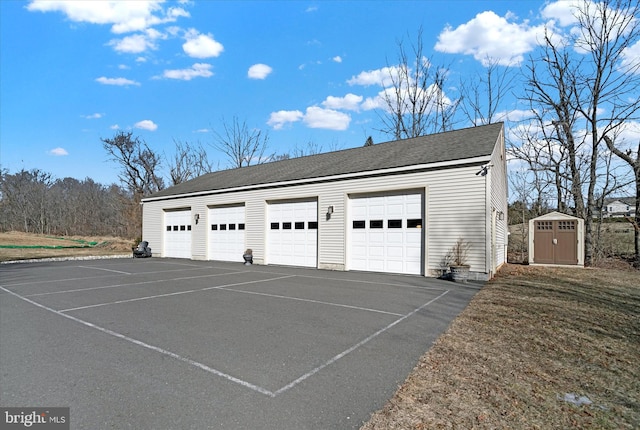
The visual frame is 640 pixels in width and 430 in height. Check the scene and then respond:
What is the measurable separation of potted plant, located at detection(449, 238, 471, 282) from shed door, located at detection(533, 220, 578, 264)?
662 cm

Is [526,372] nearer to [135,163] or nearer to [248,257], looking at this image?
[248,257]

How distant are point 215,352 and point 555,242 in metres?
15.0

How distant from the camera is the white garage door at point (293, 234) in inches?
521

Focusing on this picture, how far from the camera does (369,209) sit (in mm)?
11805

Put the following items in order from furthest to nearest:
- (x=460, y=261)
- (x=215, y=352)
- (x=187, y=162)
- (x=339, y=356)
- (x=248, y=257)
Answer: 1. (x=187, y=162)
2. (x=248, y=257)
3. (x=460, y=261)
4. (x=215, y=352)
5. (x=339, y=356)

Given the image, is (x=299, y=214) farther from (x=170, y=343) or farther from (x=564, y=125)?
(x=564, y=125)

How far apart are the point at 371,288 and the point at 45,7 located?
40.2 feet

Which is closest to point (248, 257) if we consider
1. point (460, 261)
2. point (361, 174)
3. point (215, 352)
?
point (361, 174)

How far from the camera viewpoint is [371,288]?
8.55m

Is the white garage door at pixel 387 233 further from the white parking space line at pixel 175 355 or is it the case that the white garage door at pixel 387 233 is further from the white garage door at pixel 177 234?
the white garage door at pixel 177 234

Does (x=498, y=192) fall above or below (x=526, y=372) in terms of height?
above

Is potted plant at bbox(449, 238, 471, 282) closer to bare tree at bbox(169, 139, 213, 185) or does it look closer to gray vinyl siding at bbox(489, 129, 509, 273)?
gray vinyl siding at bbox(489, 129, 509, 273)

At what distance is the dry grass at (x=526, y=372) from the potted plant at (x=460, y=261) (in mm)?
3034

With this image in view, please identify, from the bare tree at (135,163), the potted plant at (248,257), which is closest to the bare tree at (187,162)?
the bare tree at (135,163)
